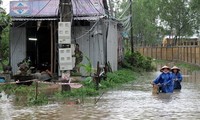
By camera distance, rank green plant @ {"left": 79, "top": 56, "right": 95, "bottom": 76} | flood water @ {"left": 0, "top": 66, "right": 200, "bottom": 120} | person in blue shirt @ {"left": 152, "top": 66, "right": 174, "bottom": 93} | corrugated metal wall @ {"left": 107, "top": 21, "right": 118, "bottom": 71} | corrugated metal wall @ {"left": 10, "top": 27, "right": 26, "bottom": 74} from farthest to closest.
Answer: corrugated metal wall @ {"left": 107, "top": 21, "right": 118, "bottom": 71} < corrugated metal wall @ {"left": 10, "top": 27, "right": 26, "bottom": 74} < green plant @ {"left": 79, "top": 56, "right": 95, "bottom": 76} < person in blue shirt @ {"left": 152, "top": 66, "right": 174, "bottom": 93} < flood water @ {"left": 0, "top": 66, "right": 200, "bottom": 120}

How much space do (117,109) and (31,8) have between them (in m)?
12.2

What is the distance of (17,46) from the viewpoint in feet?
81.8

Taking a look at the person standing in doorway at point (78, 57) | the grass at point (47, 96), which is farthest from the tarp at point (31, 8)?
the grass at point (47, 96)

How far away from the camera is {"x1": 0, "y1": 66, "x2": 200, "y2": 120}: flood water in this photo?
12031mm

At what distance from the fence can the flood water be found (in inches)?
1081

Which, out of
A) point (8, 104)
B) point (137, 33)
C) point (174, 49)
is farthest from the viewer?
point (137, 33)

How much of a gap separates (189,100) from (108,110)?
414cm

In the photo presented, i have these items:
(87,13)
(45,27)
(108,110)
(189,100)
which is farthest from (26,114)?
(45,27)

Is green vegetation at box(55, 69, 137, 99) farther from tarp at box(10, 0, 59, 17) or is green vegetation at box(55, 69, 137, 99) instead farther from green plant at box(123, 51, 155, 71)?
green plant at box(123, 51, 155, 71)

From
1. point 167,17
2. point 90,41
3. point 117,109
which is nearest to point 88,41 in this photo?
point 90,41

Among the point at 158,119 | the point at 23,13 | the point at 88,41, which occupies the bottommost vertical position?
the point at 158,119

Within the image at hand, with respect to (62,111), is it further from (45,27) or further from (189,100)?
(45,27)

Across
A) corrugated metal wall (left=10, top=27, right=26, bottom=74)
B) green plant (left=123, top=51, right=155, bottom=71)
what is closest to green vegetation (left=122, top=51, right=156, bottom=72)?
green plant (left=123, top=51, right=155, bottom=71)

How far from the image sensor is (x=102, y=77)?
21.7 m
